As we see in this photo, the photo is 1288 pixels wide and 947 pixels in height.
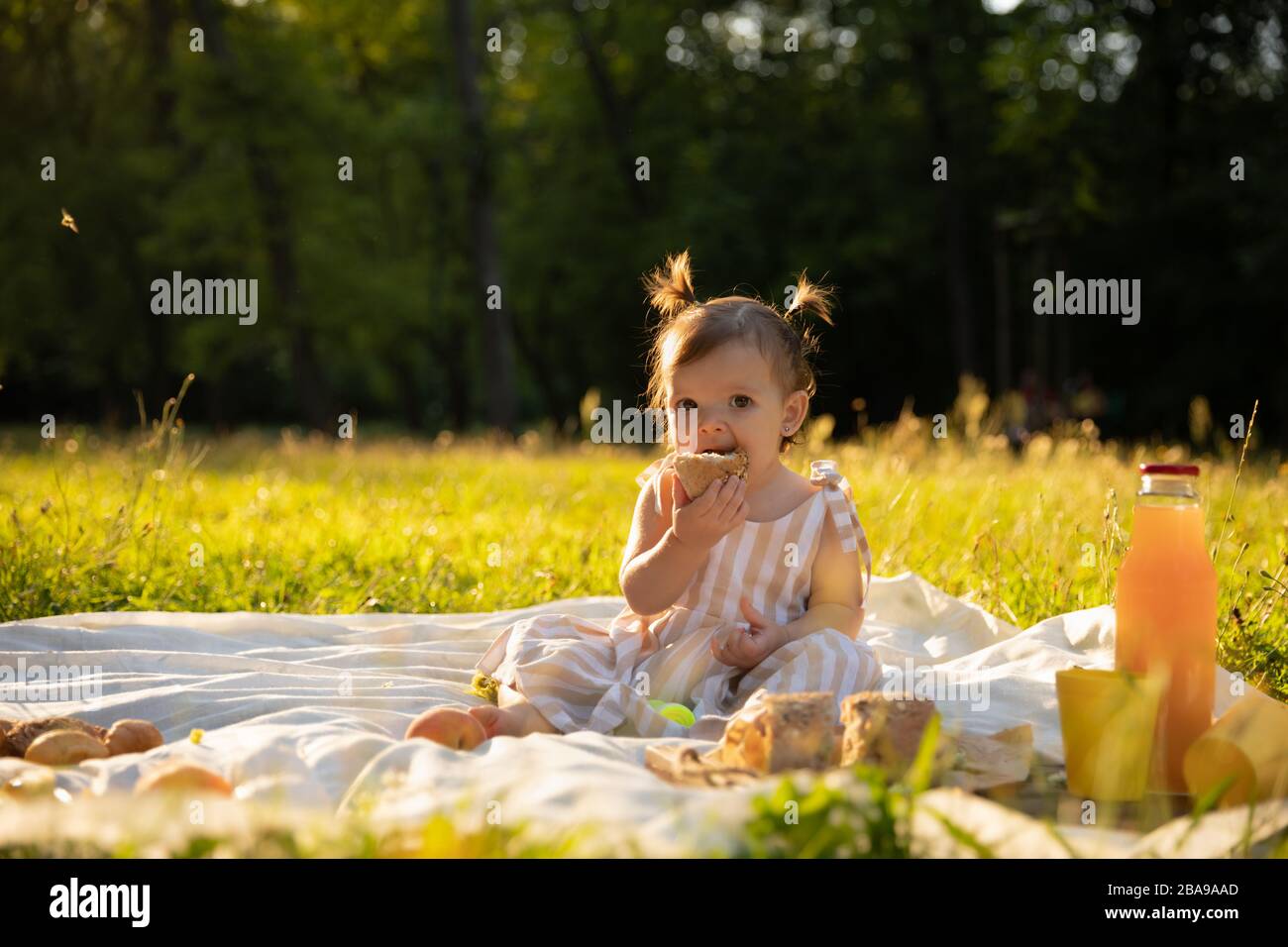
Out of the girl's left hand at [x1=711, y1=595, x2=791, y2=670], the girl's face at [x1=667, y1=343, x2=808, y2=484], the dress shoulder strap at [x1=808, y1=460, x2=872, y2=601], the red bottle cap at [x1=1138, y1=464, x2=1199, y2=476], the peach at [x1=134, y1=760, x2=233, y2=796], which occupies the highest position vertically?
the girl's face at [x1=667, y1=343, x2=808, y2=484]

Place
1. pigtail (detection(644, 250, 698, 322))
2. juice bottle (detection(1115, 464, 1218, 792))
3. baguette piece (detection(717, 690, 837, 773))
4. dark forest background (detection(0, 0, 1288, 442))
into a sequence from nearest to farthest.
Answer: baguette piece (detection(717, 690, 837, 773))
juice bottle (detection(1115, 464, 1218, 792))
pigtail (detection(644, 250, 698, 322))
dark forest background (detection(0, 0, 1288, 442))

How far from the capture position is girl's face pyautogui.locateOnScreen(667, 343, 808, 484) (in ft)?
10.3

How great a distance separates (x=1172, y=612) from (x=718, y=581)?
1.15 metres

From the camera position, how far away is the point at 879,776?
1.80 m

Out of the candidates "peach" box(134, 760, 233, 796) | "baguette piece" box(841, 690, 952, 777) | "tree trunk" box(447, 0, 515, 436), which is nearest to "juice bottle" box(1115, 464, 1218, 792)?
"baguette piece" box(841, 690, 952, 777)

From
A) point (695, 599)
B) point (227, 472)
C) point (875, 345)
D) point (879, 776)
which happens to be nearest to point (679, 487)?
point (695, 599)

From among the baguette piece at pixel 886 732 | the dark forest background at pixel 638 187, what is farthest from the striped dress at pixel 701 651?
the dark forest background at pixel 638 187

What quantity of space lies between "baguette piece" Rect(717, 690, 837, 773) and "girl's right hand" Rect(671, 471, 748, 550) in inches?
25.2

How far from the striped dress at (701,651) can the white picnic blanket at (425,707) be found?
266 millimetres

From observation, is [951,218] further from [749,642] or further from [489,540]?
[749,642]

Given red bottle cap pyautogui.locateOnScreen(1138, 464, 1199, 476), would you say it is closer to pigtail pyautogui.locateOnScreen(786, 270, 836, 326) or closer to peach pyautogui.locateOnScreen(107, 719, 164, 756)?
pigtail pyautogui.locateOnScreen(786, 270, 836, 326)

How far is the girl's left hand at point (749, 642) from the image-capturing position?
3086 mm
